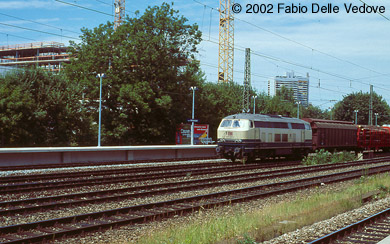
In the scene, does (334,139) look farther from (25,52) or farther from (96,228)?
(25,52)

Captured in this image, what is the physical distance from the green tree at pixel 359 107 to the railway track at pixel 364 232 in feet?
287

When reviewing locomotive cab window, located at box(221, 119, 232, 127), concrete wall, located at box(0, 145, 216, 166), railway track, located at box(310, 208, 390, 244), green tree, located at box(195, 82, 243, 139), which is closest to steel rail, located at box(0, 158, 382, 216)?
railway track, located at box(310, 208, 390, 244)

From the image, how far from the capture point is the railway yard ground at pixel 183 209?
27.9 feet

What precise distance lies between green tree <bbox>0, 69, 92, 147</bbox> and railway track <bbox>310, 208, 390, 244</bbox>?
29452 mm

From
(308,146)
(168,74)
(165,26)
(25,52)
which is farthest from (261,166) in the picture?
(25,52)

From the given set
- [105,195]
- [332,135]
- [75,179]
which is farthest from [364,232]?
[332,135]

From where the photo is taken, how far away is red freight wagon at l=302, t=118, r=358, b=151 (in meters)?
35.4

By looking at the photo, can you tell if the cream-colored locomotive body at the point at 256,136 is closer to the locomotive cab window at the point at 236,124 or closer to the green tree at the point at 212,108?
the locomotive cab window at the point at 236,124

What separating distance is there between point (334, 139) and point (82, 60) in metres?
26.5

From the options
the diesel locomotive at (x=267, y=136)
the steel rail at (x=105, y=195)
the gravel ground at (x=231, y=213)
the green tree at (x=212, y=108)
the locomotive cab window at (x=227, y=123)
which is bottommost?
the gravel ground at (x=231, y=213)

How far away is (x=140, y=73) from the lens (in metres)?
42.2

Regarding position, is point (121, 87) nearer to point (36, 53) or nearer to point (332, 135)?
point (332, 135)

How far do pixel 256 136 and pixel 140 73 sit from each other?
64.7 feet

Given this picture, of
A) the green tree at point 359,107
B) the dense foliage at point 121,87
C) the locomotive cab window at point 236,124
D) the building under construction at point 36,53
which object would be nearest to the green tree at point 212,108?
the dense foliage at point 121,87
